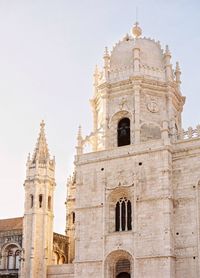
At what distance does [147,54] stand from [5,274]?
59.8 ft

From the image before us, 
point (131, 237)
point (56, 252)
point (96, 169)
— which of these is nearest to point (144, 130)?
point (96, 169)

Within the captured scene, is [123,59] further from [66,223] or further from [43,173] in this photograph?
[66,223]

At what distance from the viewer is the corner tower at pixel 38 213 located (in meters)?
34.5

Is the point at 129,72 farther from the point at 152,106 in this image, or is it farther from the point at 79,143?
the point at 79,143

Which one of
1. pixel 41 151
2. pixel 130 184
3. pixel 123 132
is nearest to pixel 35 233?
pixel 41 151

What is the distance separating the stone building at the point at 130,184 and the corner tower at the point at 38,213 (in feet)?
0.22

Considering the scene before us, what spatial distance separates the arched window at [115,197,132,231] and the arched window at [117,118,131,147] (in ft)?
12.9

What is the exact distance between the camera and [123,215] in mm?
31219

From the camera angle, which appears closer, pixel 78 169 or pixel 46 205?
pixel 78 169

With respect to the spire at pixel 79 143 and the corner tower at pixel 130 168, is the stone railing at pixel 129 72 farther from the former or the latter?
the spire at pixel 79 143

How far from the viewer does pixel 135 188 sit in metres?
30.8

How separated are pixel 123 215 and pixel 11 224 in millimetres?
12726

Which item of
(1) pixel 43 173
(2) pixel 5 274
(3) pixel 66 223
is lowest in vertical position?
(2) pixel 5 274

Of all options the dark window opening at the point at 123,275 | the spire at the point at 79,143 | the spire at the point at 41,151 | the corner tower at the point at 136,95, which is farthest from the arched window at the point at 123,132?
the dark window opening at the point at 123,275
